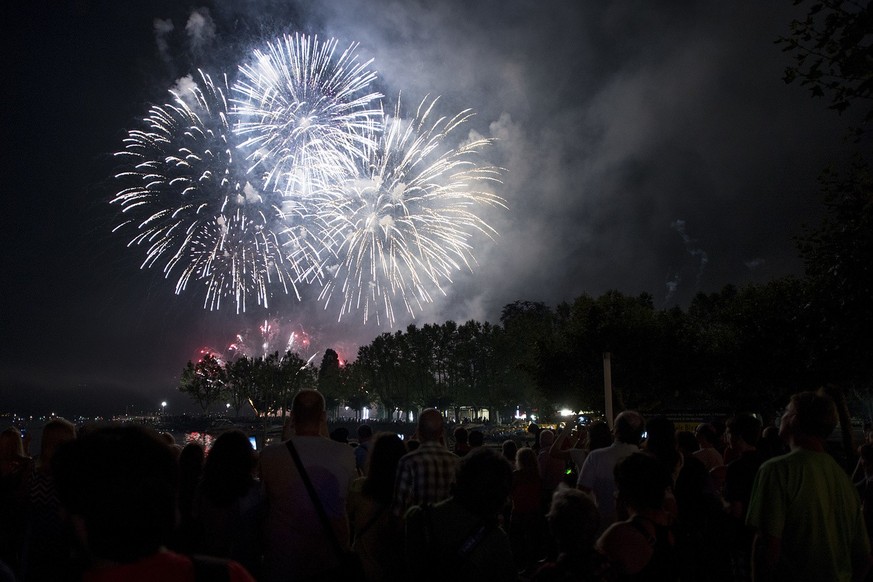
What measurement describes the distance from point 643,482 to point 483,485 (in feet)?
3.28

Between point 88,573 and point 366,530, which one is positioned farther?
point 366,530

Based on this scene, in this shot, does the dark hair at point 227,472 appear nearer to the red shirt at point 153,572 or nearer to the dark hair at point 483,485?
the dark hair at point 483,485

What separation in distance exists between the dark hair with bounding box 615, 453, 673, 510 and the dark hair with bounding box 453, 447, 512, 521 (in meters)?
0.75

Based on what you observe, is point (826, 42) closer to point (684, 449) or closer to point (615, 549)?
point (684, 449)

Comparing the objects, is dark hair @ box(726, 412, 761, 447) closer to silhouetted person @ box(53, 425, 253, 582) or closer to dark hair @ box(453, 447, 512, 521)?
dark hair @ box(453, 447, 512, 521)

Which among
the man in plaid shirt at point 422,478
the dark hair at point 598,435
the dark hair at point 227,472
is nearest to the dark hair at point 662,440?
the dark hair at point 598,435

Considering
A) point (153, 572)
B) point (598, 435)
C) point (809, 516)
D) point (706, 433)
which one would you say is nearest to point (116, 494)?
point (153, 572)

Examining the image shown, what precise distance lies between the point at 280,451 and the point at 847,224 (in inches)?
411

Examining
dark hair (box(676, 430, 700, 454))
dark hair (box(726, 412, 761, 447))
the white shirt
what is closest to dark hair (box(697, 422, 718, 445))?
dark hair (box(676, 430, 700, 454))

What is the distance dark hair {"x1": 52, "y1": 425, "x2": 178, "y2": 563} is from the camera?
5.57ft

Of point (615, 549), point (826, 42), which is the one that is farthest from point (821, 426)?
point (826, 42)

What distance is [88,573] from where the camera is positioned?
5.56 ft

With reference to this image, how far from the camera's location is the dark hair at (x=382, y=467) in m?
4.50

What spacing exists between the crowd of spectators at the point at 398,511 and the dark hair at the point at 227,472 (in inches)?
0.4
